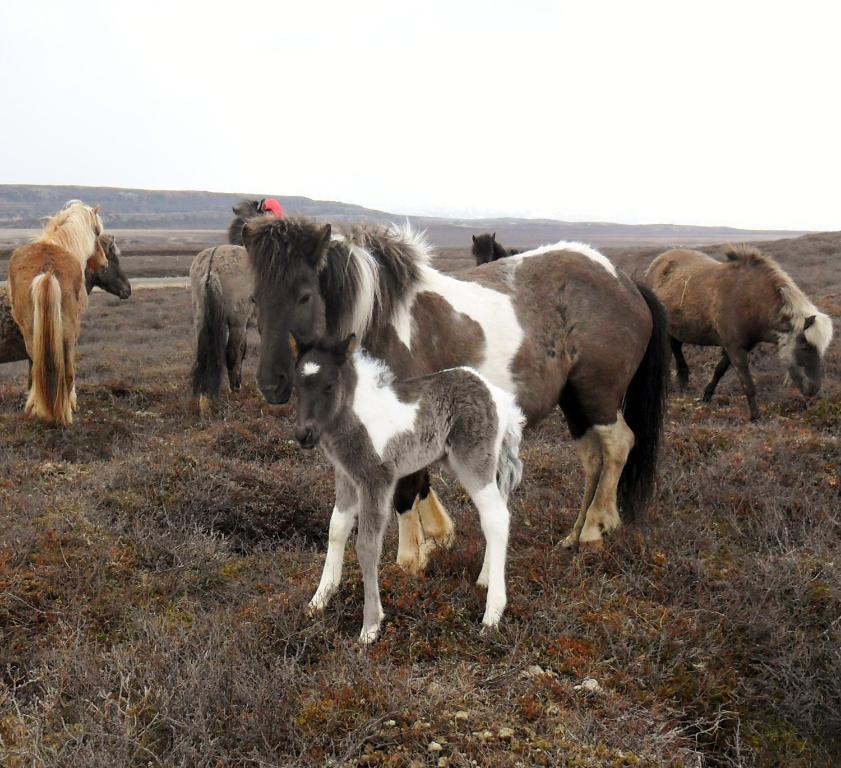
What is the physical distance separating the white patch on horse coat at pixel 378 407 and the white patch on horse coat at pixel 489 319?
3.07ft

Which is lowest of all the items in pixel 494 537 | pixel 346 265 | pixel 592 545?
pixel 592 545

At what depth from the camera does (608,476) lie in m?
5.28

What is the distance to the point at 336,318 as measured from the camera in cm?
409

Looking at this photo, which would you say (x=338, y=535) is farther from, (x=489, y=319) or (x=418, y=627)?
Answer: (x=489, y=319)

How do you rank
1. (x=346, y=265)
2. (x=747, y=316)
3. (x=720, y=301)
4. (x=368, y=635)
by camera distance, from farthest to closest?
(x=720, y=301) < (x=747, y=316) < (x=346, y=265) < (x=368, y=635)

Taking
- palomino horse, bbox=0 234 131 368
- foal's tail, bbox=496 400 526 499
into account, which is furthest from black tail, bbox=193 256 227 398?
foal's tail, bbox=496 400 526 499

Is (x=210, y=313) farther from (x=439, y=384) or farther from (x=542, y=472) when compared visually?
(x=439, y=384)

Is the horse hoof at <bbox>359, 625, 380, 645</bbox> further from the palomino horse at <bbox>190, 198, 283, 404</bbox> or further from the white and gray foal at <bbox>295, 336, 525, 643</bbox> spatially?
the palomino horse at <bbox>190, 198, 283, 404</bbox>

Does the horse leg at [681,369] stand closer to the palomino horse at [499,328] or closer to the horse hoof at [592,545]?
the palomino horse at [499,328]

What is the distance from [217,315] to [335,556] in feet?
22.1

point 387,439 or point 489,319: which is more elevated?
point 489,319

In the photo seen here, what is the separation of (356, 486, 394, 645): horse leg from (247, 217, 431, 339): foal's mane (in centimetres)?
98

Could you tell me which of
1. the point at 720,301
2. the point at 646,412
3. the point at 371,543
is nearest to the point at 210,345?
the point at 646,412

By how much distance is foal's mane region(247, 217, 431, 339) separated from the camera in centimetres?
393
